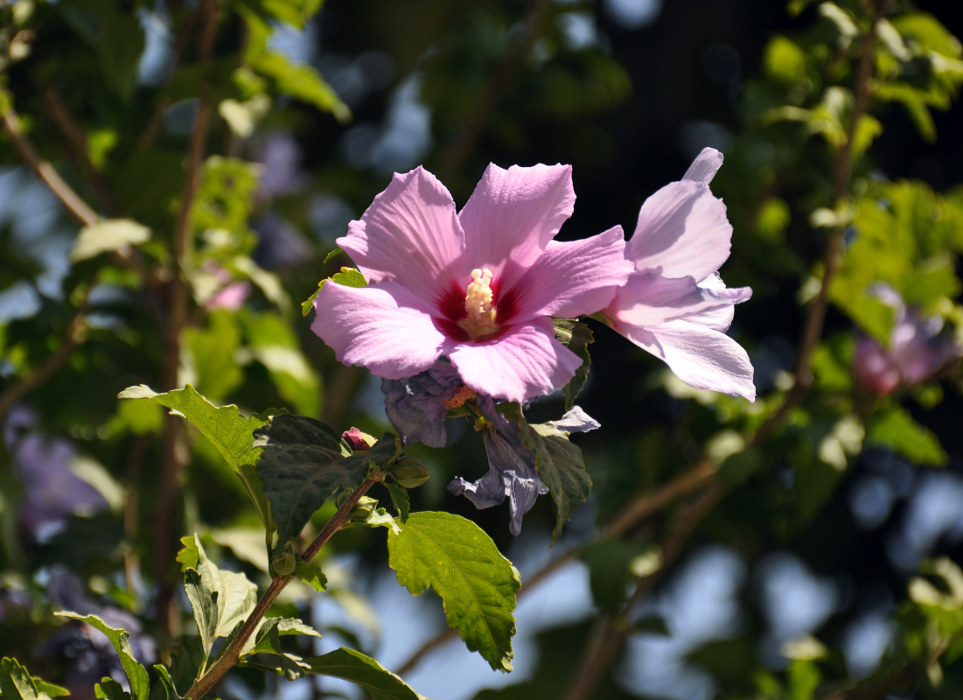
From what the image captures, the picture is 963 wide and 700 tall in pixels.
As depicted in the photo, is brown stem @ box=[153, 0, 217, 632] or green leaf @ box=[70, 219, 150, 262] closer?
green leaf @ box=[70, 219, 150, 262]

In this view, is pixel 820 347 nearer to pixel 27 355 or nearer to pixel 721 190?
pixel 721 190

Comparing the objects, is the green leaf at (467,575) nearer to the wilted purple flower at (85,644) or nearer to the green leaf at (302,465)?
the green leaf at (302,465)

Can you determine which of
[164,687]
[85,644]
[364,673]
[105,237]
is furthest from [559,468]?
[105,237]

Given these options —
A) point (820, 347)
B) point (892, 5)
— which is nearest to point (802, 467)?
point (820, 347)

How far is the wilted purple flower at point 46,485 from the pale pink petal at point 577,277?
4.17 feet

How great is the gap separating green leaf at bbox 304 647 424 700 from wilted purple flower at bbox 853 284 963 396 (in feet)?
4.42

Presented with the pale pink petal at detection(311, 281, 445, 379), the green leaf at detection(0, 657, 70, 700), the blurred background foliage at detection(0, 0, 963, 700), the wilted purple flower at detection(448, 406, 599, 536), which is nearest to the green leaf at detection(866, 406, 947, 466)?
the blurred background foliage at detection(0, 0, 963, 700)

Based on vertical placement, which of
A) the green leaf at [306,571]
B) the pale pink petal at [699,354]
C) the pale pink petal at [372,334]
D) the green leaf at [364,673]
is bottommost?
the green leaf at [364,673]

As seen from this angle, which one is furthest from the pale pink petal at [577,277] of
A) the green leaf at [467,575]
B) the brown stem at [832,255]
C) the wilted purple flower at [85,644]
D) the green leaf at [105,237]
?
the brown stem at [832,255]

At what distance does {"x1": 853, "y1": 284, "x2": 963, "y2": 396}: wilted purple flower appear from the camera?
1865 mm

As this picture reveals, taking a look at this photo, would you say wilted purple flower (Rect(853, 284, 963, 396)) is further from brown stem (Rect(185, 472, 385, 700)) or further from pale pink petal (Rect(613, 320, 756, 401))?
brown stem (Rect(185, 472, 385, 700))

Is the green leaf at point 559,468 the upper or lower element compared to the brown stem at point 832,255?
upper

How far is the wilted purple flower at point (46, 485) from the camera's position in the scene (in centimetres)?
178

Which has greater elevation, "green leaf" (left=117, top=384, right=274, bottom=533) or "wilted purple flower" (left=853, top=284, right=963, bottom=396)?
"green leaf" (left=117, top=384, right=274, bottom=533)
